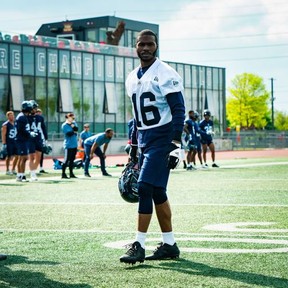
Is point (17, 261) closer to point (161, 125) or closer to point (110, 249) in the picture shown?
point (110, 249)

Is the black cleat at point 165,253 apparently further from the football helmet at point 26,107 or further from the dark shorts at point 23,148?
the football helmet at point 26,107

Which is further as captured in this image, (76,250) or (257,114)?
(257,114)

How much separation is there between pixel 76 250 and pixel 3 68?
43.0 meters

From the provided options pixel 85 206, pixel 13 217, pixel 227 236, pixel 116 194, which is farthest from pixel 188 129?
pixel 227 236

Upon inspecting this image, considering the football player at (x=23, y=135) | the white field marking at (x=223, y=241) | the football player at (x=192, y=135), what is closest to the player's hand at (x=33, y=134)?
the football player at (x=23, y=135)

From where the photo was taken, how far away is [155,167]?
6.43 meters

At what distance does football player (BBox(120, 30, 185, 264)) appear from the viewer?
252 inches

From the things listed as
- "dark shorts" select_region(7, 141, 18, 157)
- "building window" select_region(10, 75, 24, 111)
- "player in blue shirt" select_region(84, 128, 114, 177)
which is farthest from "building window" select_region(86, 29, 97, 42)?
"player in blue shirt" select_region(84, 128, 114, 177)

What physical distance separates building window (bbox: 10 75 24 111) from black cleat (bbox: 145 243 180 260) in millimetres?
43607

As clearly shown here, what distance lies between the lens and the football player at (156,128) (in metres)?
6.39

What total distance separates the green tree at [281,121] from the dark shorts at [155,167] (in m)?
115

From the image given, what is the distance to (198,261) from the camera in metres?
6.08

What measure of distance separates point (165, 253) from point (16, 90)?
44.2 metres

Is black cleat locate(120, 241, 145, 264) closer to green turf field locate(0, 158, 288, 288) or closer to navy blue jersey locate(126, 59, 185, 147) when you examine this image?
green turf field locate(0, 158, 288, 288)
